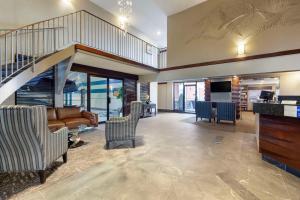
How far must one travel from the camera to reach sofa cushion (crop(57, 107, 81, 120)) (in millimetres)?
5453

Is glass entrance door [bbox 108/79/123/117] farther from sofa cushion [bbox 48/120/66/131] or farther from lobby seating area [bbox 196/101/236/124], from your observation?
lobby seating area [bbox 196/101/236/124]

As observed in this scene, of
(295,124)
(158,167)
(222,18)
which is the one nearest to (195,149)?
(158,167)

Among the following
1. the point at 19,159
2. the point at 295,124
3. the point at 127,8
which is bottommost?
the point at 19,159

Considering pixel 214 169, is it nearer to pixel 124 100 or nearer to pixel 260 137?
pixel 260 137

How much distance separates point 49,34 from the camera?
534cm

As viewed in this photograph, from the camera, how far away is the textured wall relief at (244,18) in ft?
16.1

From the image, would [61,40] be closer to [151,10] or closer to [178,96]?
[151,10]

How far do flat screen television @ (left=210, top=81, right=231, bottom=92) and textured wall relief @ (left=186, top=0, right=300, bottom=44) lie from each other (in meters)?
3.34

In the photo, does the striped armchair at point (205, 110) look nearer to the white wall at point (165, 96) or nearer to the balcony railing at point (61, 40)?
the balcony railing at point (61, 40)

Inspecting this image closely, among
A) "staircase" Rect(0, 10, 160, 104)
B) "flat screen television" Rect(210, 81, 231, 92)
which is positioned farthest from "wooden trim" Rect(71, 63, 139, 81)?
"flat screen television" Rect(210, 81, 231, 92)

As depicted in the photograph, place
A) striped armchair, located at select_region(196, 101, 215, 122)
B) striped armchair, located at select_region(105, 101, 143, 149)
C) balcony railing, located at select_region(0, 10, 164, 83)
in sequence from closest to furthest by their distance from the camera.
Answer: striped armchair, located at select_region(105, 101, 143, 149)
balcony railing, located at select_region(0, 10, 164, 83)
striped armchair, located at select_region(196, 101, 215, 122)

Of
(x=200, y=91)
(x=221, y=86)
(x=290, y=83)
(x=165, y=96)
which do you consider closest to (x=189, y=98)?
(x=200, y=91)

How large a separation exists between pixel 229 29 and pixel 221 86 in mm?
3654

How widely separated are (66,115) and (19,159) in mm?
3534
